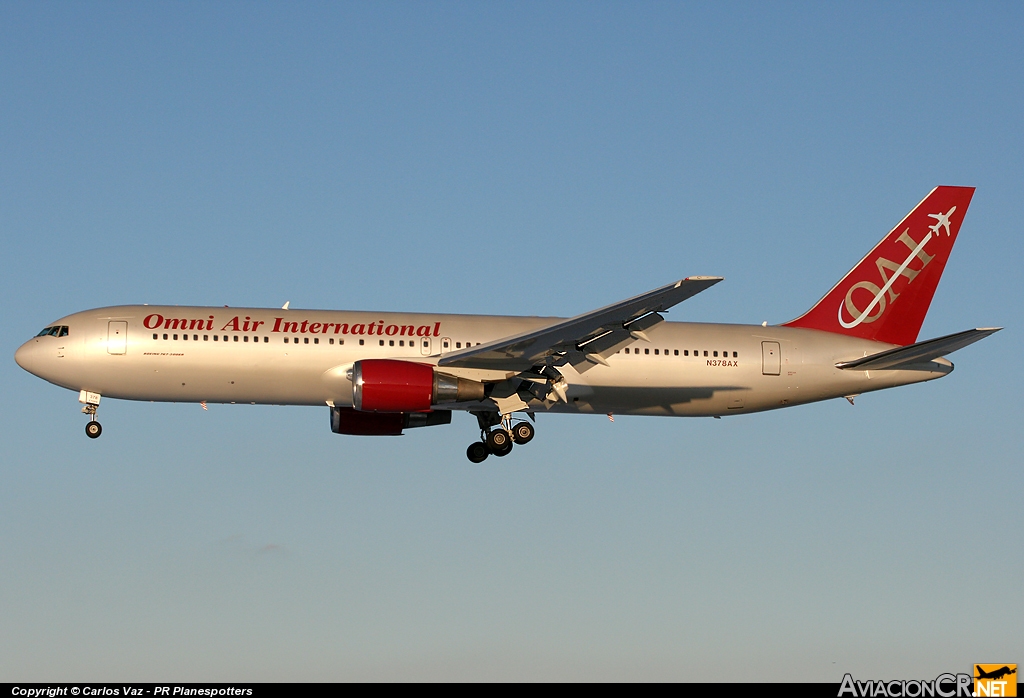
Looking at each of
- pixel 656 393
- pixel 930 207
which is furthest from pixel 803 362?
pixel 930 207

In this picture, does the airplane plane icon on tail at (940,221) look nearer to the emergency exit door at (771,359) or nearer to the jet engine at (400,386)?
the emergency exit door at (771,359)

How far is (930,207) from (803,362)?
830 centimetres

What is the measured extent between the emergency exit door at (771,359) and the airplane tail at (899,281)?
2354 mm

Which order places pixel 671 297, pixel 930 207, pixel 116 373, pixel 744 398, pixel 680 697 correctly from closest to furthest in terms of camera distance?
pixel 680 697 < pixel 671 297 < pixel 116 373 < pixel 744 398 < pixel 930 207

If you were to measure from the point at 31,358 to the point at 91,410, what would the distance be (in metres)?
2.46

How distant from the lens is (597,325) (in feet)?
123

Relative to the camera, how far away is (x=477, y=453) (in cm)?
4347

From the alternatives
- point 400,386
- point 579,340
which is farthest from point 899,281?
point 400,386

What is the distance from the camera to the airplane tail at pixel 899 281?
4512 centimetres

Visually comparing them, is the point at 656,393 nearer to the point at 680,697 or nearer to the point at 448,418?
the point at 448,418

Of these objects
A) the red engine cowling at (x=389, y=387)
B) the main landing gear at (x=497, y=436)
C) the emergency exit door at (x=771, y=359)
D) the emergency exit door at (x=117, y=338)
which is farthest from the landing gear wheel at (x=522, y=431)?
the emergency exit door at (x=117, y=338)

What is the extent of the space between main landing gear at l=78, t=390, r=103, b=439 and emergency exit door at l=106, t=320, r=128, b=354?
1798 mm

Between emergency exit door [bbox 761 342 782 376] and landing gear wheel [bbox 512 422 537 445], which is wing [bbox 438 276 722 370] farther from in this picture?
emergency exit door [bbox 761 342 782 376]

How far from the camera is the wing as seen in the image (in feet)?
118
